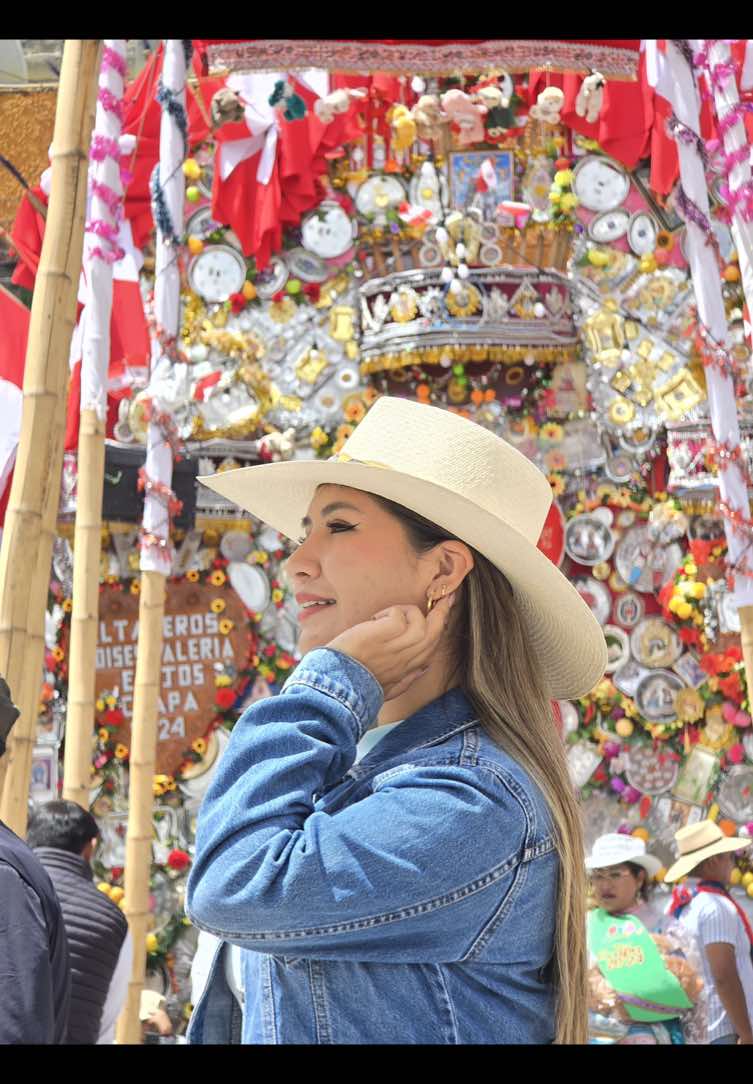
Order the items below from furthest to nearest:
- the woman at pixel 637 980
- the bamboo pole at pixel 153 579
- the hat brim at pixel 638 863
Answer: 1. the hat brim at pixel 638 863
2. the bamboo pole at pixel 153 579
3. the woman at pixel 637 980

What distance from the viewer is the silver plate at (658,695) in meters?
9.02

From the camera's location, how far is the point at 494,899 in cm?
152

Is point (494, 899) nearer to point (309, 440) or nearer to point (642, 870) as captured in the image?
point (642, 870)

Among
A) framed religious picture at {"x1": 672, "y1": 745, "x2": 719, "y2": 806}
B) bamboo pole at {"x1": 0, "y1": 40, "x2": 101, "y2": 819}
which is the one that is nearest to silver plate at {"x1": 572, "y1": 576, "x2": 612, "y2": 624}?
framed religious picture at {"x1": 672, "y1": 745, "x2": 719, "y2": 806}

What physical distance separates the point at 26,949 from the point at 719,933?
3790mm

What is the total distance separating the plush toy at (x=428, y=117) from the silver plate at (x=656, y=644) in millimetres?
3878

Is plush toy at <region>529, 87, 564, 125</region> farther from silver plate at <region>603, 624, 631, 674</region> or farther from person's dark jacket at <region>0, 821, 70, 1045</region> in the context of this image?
person's dark jacket at <region>0, 821, 70, 1045</region>

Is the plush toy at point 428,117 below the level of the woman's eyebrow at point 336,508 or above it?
above

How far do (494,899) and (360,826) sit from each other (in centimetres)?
19

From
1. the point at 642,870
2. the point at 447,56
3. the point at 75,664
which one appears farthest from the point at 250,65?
the point at 642,870

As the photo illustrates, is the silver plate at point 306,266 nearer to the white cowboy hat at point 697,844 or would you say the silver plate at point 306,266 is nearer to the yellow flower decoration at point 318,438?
Answer: the yellow flower decoration at point 318,438

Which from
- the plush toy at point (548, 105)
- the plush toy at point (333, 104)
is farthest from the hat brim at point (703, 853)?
the plush toy at point (333, 104)

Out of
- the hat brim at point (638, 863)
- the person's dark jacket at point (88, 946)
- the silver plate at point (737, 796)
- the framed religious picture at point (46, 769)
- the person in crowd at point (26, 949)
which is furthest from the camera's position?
the framed religious picture at point (46, 769)

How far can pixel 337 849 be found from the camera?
4.79 ft
